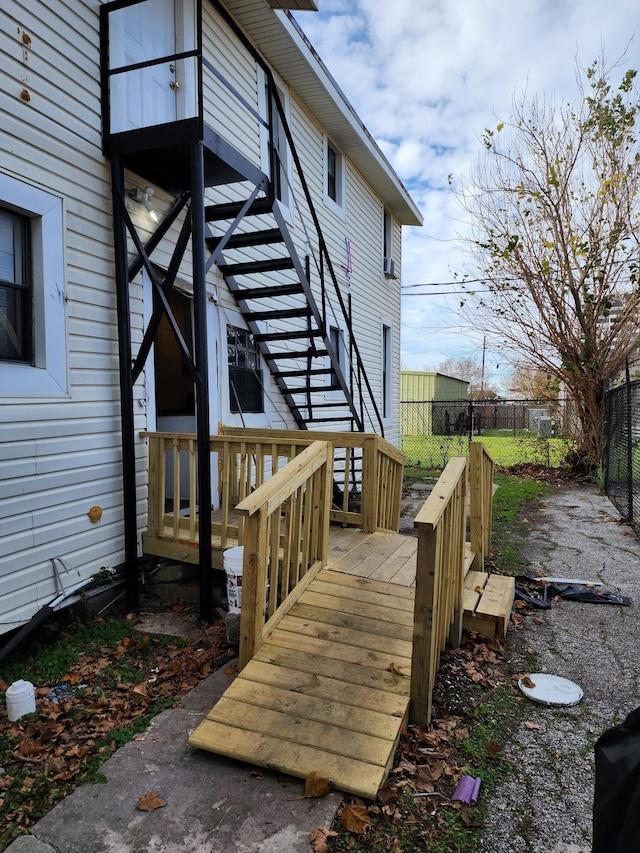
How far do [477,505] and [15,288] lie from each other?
3.83 metres

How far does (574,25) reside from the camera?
8.79 meters

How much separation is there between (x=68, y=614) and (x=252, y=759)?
7.23 ft

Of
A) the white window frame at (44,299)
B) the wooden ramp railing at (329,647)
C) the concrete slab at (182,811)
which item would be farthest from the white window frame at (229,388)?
the concrete slab at (182,811)

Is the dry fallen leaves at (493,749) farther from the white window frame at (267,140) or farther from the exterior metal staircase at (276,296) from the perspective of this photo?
the white window frame at (267,140)

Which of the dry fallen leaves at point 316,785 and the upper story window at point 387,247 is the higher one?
the upper story window at point 387,247

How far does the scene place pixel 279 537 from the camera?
3.24 metres

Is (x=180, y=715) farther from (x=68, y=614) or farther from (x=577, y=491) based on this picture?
(x=577, y=491)

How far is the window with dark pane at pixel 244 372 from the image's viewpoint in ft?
19.6

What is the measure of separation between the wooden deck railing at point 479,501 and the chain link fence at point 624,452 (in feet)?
9.30

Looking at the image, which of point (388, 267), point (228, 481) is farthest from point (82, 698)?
point (388, 267)

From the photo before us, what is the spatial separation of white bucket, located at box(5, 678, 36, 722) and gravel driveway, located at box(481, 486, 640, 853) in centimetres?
228

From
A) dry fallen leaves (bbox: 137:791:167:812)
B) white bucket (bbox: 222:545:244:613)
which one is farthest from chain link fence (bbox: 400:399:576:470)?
Result: dry fallen leaves (bbox: 137:791:167:812)

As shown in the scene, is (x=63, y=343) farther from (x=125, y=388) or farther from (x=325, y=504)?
(x=325, y=504)

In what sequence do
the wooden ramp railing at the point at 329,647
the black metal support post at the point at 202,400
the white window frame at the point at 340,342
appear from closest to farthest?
the wooden ramp railing at the point at 329,647 < the black metal support post at the point at 202,400 < the white window frame at the point at 340,342
